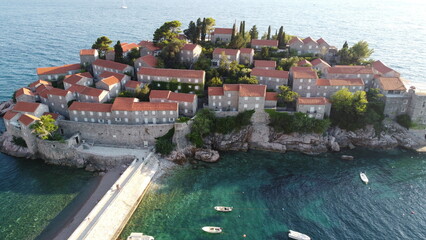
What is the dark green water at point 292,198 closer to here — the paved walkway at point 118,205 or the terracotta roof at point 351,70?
the paved walkway at point 118,205

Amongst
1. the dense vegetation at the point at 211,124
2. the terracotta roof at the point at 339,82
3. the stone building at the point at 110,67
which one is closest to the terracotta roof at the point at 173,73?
the stone building at the point at 110,67

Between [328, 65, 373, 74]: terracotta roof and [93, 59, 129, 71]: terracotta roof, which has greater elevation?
[328, 65, 373, 74]: terracotta roof

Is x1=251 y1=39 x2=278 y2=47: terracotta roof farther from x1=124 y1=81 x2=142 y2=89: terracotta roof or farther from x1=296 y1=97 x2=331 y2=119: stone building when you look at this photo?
x1=124 y1=81 x2=142 y2=89: terracotta roof

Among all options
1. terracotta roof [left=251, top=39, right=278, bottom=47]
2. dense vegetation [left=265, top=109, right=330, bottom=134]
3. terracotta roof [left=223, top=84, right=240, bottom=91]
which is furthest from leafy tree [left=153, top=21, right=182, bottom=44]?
dense vegetation [left=265, top=109, right=330, bottom=134]

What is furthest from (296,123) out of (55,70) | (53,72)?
(55,70)

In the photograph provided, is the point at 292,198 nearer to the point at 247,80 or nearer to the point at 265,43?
the point at 247,80

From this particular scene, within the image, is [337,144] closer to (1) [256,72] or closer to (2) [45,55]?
(1) [256,72]
